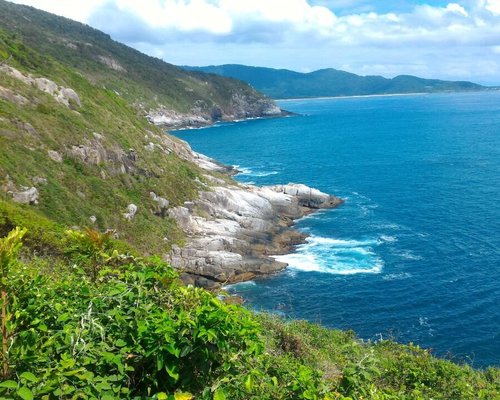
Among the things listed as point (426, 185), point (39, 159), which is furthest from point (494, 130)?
point (39, 159)

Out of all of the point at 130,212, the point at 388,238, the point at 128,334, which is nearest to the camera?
the point at 128,334

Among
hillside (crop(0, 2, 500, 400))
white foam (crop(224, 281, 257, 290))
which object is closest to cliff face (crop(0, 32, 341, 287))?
hillside (crop(0, 2, 500, 400))

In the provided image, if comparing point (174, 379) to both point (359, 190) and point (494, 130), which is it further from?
point (494, 130)

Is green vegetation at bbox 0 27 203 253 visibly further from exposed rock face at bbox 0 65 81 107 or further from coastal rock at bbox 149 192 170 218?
exposed rock face at bbox 0 65 81 107

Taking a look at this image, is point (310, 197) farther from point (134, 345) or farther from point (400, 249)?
point (134, 345)

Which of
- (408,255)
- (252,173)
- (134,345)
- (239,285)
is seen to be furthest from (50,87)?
(134,345)

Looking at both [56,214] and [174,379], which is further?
[56,214]

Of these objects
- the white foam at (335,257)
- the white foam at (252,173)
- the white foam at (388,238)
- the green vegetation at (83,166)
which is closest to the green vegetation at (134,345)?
the green vegetation at (83,166)
